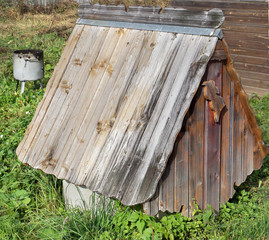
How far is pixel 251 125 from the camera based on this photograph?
4.07 meters

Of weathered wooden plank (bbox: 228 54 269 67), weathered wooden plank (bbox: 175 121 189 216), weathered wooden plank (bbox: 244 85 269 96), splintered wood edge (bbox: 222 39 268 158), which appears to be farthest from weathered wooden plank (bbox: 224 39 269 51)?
weathered wooden plank (bbox: 175 121 189 216)

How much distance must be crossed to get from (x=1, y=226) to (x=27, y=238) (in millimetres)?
329

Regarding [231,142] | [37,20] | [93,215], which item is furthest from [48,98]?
[37,20]

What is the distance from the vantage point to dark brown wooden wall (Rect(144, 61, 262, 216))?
3.49 m

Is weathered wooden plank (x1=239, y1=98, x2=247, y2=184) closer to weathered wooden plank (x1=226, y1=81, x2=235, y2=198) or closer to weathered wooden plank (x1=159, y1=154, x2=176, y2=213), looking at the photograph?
weathered wooden plank (x1=226, y1=81, x2=235, y2=198)

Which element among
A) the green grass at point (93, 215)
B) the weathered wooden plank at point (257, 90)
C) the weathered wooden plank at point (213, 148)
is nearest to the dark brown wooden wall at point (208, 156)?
the weathered wooden plank at point (213, 148)

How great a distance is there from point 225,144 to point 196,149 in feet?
1.36

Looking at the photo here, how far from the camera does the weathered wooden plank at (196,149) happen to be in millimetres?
3539

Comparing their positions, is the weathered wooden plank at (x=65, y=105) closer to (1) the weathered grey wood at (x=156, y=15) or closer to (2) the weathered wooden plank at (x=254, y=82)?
(1) the weathered grey wood at (x=156, y=15)

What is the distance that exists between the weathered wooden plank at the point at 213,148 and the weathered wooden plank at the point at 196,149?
7cm

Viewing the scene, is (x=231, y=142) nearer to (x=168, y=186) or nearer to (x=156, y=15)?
(x=168, y=186)

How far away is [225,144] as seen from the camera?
3916mm

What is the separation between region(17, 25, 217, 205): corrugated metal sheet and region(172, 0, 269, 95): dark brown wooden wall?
5.70 meters

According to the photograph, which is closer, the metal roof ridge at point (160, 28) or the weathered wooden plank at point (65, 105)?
the metal roof ridge at point (160, 28)
